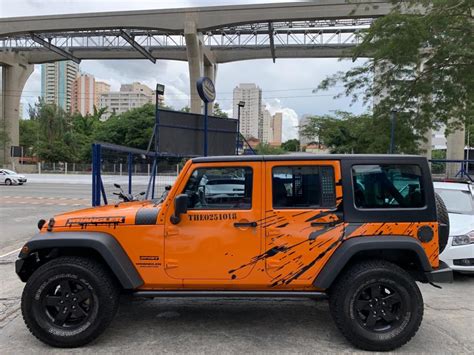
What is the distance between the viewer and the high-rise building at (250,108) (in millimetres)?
65006

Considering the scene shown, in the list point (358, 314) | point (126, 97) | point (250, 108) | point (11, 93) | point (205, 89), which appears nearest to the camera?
point (358, 314)

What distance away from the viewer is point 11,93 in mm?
48906

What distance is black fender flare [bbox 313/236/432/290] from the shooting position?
397 centimetres

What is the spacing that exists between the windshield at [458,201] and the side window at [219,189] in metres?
4.71

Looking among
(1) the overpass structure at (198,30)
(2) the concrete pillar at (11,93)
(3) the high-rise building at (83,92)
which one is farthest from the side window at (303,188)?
(3) the high-rise building at (83,92)

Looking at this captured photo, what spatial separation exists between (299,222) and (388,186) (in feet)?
3.17

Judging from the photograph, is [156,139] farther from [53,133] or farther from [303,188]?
[53,133]

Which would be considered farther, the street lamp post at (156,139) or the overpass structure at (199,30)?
the overpass structure at (199,30)

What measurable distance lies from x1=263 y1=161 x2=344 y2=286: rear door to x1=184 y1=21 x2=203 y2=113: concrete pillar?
30620mm

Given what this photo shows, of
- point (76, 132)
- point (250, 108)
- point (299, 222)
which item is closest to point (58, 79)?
point (76, 132)

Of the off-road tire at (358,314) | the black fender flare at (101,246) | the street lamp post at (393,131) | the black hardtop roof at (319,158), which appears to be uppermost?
the street lamp post at (393,131)

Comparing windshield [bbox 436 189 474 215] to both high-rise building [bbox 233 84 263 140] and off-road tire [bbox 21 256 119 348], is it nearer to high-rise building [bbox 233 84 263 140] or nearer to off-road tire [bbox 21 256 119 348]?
off-road tire [bbox 21 256 119 348]

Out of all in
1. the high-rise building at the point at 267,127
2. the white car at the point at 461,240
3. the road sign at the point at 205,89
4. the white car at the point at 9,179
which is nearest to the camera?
the white car at the point at 461,240

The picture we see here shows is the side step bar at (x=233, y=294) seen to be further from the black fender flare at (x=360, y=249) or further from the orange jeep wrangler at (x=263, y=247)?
the black fender flare at (x=360, y=249)
